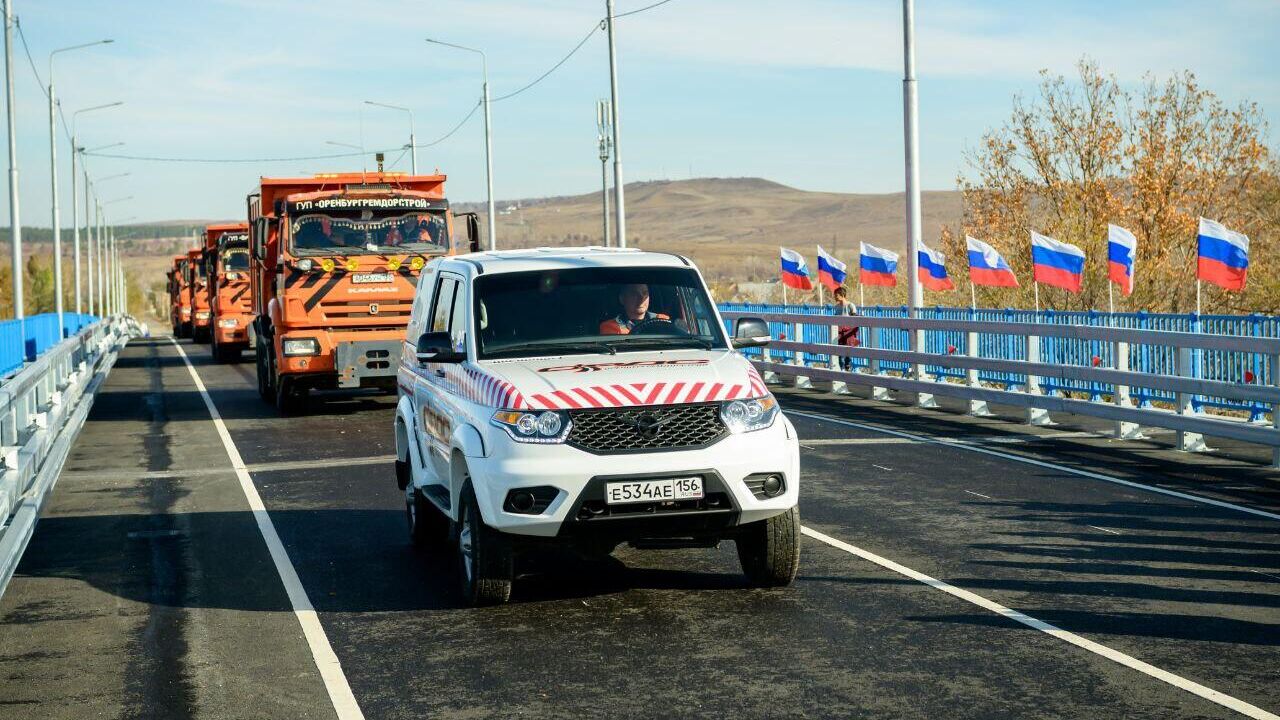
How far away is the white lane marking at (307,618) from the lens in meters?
6.30

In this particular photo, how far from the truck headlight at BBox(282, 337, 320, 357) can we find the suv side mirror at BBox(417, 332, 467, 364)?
11.9 m

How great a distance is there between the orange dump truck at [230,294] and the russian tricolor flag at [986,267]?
18.4 m

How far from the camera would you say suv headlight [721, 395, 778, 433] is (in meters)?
7.75

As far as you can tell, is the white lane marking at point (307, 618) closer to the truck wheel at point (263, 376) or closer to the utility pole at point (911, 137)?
the truck wheel at point (263, 376)

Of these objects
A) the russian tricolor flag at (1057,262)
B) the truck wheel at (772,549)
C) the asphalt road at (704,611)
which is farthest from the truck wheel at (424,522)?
the russian tricolor flag at (1057,262)

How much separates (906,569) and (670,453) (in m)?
1.96

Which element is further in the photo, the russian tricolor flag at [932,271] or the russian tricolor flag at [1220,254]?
the russian tricolor flag at [932,271]

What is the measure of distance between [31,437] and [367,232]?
29.5 feet

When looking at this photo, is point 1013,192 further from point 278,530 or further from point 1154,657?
point 1154,657

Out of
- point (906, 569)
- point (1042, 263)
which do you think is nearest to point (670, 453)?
point (906, 569)

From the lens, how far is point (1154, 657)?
6617 millimetres

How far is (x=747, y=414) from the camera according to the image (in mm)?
7828

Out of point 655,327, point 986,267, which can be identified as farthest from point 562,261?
point 986,267

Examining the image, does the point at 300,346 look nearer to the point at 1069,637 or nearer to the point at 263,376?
the point at 263,376
